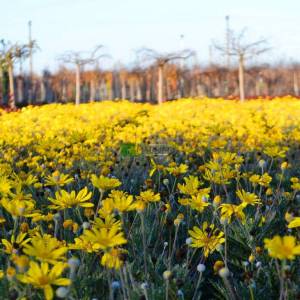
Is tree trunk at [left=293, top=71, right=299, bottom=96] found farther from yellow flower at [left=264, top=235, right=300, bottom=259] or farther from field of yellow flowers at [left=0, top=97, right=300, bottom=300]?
yellow flower at [left=264, top=235, right=300, bottom=259]

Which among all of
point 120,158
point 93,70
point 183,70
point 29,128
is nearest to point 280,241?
point 120,158

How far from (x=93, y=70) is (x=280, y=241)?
4103cm

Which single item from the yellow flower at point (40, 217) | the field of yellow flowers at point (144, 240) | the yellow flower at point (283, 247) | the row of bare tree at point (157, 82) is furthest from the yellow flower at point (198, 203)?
the row of bare tree at point (157, 82)

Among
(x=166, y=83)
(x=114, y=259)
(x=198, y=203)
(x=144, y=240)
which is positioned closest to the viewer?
(x=114, y=259)

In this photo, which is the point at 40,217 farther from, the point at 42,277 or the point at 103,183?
the point at 42,277

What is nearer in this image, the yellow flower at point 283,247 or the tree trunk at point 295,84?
the yellow flower at point 283,247

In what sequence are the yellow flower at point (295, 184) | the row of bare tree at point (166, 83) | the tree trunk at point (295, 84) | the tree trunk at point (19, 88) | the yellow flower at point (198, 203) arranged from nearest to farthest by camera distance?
the yellow flower at point (198, 203)
the yellow flower at point (295, 184)
the tree trunk at point (19, 88)
the row of bare tree at point (166, 83)
the tree trunk at point (295, 84)

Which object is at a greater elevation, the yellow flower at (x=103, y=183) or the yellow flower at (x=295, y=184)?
the yellow flower at (x=103, y=183)

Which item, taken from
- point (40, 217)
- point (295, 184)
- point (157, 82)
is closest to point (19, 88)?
point (157, 82)

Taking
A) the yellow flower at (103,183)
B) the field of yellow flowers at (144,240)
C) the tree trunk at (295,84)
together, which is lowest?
the field of yellow flowers at (144,240)

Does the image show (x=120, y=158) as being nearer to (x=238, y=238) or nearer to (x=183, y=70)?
(x=238, y=238)

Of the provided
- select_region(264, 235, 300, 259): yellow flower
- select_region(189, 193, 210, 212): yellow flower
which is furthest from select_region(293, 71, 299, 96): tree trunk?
select_region(264, 235, 300, 259): yellow flower

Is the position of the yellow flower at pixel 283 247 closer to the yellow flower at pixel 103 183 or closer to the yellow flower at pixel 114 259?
the yellow flower at pixel 114 259

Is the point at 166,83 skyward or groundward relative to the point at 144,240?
skyward
